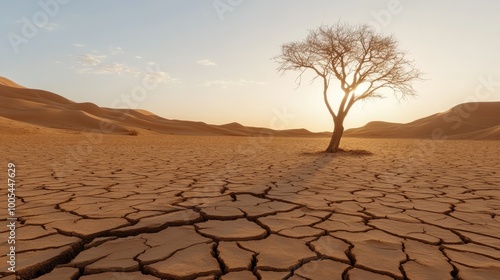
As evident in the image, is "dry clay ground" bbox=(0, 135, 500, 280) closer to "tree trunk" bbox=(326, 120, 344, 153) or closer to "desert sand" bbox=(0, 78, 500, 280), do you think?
"desert sand" bbox=(0, 78, 500, 280)

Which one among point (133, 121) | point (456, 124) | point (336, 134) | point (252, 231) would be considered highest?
point (456, 124)

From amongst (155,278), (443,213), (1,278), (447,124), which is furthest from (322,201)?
(447,124)

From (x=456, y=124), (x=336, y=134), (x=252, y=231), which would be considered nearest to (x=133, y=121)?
(x=336, y=134)

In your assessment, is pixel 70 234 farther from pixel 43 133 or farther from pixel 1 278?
pixel 43 133

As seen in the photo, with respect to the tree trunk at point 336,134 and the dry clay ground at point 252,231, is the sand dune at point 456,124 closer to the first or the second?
the tree trunk at point 336,134

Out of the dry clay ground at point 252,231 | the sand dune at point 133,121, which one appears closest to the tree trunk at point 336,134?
the dry clay ground at point 252,231

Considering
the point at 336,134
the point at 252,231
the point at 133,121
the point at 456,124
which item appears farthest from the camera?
the point at 456,124

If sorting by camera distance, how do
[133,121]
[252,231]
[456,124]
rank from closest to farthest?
[252,231], [133,121], [456,124]

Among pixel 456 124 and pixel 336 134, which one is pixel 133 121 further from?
pixel 456 124

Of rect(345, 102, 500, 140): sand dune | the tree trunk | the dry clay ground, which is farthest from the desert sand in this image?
rect(345, 102, 500, 140): sand dune

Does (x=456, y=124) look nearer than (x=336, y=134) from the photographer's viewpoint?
No

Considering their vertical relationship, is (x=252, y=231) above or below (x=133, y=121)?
Answer: below

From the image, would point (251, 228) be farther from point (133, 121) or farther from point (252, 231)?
point (133, 121)

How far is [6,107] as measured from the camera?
2842 centimetres
